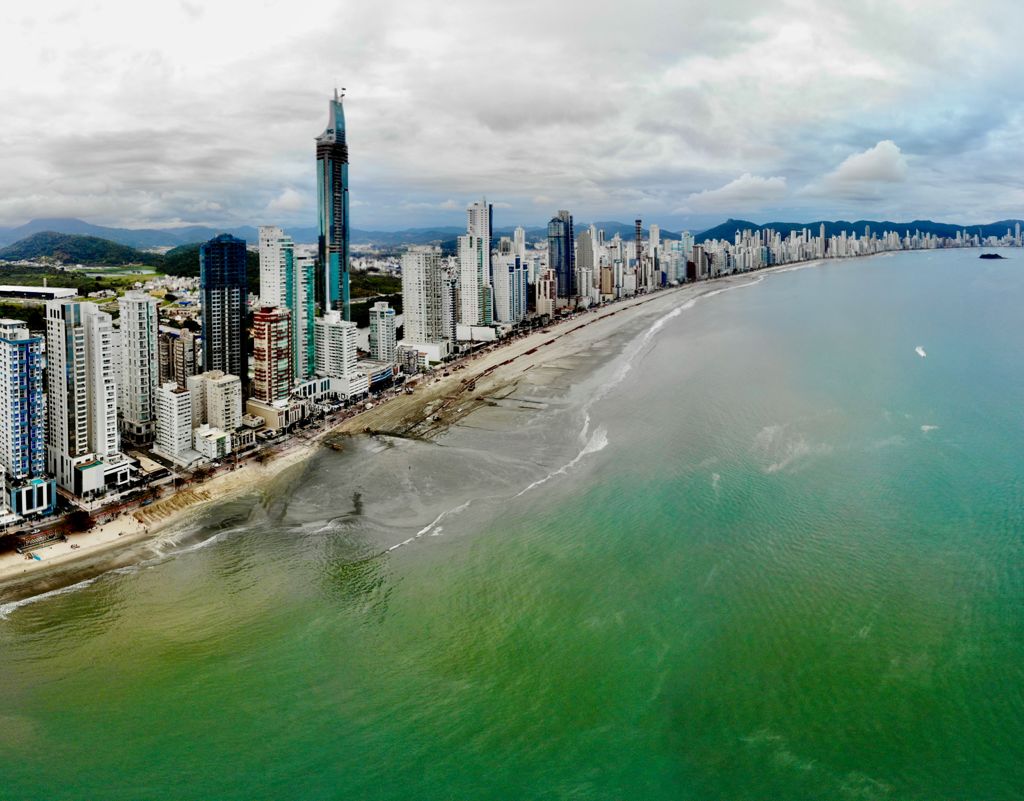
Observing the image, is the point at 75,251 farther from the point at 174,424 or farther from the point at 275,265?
the point at 174,424

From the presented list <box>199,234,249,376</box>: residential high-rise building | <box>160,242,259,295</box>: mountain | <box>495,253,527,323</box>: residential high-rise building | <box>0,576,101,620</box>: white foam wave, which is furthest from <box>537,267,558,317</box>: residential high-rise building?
<box>0,576,101,620</box>: white foam wave

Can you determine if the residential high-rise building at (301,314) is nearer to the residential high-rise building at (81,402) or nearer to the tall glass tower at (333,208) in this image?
the residential high-rise building at (81,402)

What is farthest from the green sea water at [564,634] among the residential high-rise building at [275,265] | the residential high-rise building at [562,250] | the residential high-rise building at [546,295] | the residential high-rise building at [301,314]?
the residential high-rise building at [562,250]

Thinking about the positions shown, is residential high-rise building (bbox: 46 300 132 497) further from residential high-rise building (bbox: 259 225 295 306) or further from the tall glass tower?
the tall glass tower

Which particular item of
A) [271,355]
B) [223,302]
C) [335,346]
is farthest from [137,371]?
[335,346]

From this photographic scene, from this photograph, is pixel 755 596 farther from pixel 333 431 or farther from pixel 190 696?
pixel 333 431

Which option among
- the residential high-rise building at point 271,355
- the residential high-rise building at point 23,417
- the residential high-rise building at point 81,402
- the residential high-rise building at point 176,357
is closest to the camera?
the residential high-rise building at point 23,417
